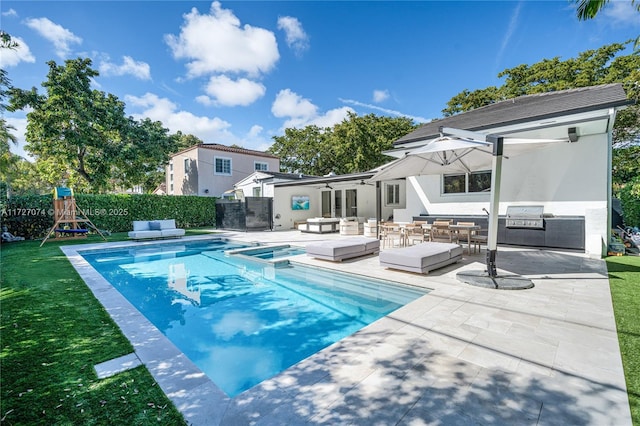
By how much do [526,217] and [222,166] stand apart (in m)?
21.9

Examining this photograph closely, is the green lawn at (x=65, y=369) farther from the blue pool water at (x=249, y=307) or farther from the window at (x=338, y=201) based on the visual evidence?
the window at (x=338, y=201)

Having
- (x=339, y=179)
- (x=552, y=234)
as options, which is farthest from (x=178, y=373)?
(x=339, y=179)

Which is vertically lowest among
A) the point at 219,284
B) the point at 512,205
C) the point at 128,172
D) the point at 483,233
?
the point at 219,284

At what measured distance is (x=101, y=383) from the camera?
2.67 metres

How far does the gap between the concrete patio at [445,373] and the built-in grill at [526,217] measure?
500cm

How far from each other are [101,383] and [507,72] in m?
28.5

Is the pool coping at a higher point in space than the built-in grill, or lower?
lower

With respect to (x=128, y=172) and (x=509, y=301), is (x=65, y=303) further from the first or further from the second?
(x=128, y=172)

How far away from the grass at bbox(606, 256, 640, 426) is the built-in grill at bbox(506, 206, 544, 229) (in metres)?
2.02

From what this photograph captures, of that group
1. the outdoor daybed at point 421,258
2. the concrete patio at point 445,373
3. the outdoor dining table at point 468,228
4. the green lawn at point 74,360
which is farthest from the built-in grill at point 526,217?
the concrete patio at point 445,373

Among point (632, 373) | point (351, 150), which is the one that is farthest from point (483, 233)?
point (351, 150)

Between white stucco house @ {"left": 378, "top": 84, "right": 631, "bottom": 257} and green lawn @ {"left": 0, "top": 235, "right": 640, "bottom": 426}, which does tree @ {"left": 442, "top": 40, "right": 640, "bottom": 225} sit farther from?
green lawn @ {"left": 0, "top": 235, "right": 640, "bottom": 426}

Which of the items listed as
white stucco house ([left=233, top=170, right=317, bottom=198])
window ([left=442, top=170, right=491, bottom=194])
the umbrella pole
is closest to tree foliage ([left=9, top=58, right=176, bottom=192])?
white stucco house ([left=233, top=170, right=317, bottom=198])

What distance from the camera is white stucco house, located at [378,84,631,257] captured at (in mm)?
8164
